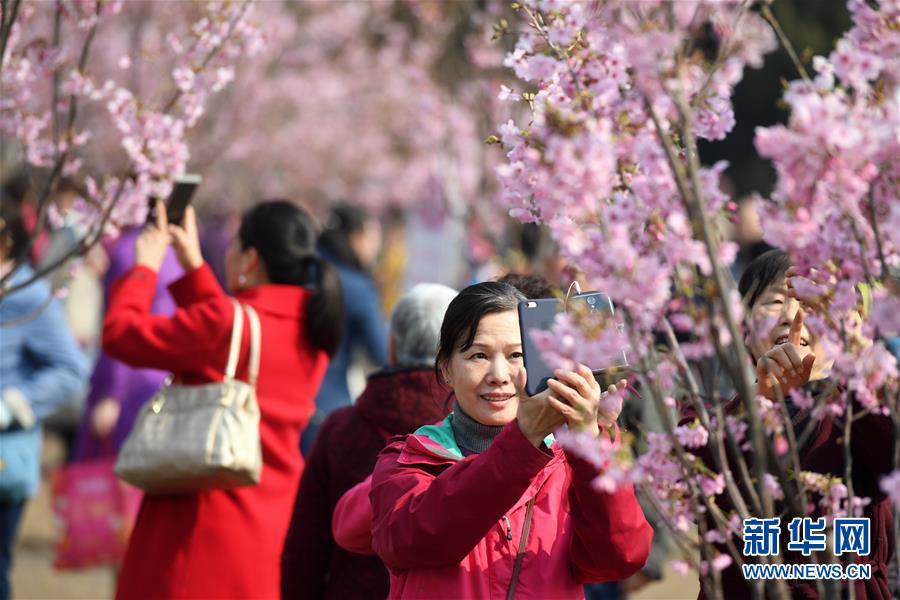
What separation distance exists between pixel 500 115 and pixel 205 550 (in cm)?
597

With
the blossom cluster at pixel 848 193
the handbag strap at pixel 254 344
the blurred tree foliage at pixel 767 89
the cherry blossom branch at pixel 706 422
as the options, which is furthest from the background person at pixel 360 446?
the blurred tree foliage at pixel 767 89

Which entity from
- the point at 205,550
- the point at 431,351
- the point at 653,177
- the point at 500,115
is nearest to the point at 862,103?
the point at 653,177

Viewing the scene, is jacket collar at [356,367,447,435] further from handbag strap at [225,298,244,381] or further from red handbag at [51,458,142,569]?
red handbag at [51,458,142,569]

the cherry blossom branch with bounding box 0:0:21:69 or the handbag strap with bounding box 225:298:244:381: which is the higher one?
the cherry blossom branch with bounding box 0:0:21:69

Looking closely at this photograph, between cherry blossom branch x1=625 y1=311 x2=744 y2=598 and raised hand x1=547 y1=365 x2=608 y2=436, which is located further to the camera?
raised hand x1=547 y1=365 x2=608 y2=436

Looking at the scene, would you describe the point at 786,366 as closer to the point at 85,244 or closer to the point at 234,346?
the point at 234,346

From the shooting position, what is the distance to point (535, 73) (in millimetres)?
2533

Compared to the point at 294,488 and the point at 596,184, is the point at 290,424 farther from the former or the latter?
the point at 596,184

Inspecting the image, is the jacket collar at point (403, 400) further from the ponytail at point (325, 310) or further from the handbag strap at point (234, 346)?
the ponytail at point (325, 310)

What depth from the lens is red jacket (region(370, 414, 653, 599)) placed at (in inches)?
105

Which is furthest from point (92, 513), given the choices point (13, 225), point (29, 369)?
point (13, 225)

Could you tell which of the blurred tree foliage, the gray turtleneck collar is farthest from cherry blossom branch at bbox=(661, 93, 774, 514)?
the blurred tree foliage

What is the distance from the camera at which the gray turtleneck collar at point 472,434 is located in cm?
304

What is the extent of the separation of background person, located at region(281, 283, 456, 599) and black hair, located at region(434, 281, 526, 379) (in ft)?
2.73
